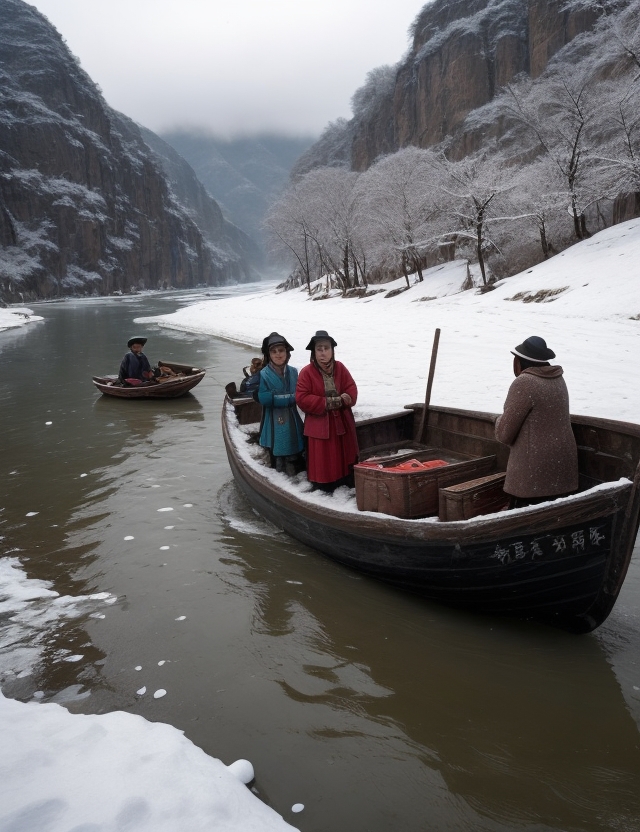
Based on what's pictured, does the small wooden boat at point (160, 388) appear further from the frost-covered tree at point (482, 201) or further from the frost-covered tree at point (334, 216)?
the frost-covered tree at point (334, 216)

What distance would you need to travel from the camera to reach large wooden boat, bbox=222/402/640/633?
3.50 metres

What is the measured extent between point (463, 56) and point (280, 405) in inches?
2448

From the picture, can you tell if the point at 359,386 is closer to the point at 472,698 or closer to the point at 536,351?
the point at 536,351

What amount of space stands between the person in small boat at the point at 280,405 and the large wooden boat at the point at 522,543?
75 centimetres

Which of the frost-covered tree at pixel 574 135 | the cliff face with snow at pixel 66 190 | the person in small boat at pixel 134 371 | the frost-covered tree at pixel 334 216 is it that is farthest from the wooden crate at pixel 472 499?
the cliff face with snow at pixel 66 190

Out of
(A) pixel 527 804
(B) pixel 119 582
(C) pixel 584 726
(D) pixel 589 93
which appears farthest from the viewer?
(D) pixel 589 93

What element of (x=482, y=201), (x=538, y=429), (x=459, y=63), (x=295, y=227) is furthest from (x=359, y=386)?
(x=459, y=63)

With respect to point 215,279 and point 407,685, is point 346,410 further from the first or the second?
point 215,279

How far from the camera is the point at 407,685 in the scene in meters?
3.69

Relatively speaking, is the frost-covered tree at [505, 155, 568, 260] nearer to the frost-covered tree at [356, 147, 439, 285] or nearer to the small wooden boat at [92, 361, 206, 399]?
the frost-covered tree at [356, 147, 439, 285]

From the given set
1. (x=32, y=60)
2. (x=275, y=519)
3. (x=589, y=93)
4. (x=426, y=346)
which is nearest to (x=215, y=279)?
(x=32, y=60)

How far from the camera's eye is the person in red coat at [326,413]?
5.38 m

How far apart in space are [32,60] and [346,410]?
12944 centimetres

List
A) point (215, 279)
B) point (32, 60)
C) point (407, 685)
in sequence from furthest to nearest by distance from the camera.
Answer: point (215, 279)
point (32, 60)
point (407, 685)
